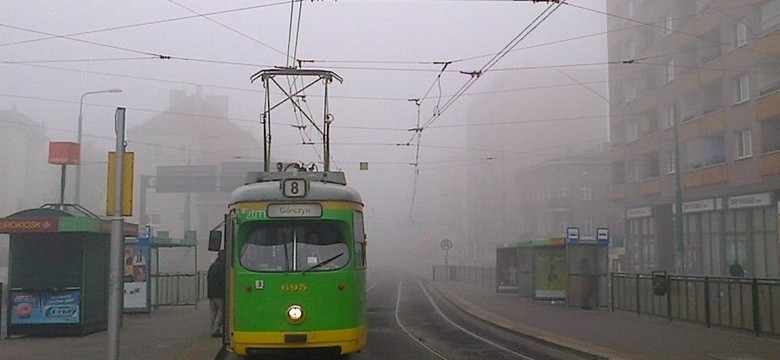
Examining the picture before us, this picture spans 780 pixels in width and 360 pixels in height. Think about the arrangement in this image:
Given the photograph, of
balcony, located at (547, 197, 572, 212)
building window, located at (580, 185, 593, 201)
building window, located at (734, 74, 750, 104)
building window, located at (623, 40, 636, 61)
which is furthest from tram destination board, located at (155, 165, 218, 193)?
building window, located at (580, 185, 593, 201)

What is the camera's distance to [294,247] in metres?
12.6

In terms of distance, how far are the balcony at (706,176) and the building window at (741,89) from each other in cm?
325

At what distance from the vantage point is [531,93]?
80.3m

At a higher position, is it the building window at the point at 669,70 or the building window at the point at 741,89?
the building window at the point at 669,70

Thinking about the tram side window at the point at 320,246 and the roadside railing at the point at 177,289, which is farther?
the roadside railing at the point at 177,289

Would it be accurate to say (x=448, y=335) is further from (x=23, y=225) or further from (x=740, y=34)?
(x=740, y=34)

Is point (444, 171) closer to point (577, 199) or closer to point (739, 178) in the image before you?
point (577, 199)

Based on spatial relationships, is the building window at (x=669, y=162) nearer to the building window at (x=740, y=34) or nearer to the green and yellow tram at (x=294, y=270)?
the building window at (x=740, y=34)

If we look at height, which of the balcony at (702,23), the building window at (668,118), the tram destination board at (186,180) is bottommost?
the tram destination board at (186,180)

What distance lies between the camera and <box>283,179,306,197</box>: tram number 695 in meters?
12.7

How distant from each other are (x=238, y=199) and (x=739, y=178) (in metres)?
29.7

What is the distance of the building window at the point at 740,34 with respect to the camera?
34.6 metres

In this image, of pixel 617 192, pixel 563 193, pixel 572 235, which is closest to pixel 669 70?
pixel 617 192

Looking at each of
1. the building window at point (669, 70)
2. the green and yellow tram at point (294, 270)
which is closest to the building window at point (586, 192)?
the building window at point (669, 70)
